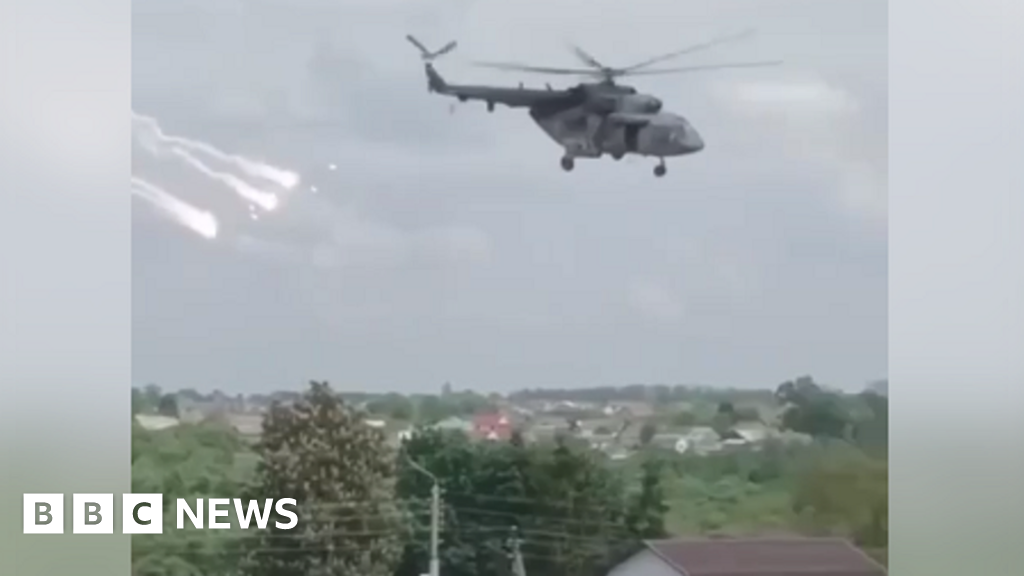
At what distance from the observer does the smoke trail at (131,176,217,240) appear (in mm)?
2846

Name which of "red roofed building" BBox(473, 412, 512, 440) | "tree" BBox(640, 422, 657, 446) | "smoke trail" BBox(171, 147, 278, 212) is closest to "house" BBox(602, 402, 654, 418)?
"tree" BBox(640, 422, 657, 446)

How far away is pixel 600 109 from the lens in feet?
9.53

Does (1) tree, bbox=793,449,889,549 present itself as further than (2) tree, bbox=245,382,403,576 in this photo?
Yes

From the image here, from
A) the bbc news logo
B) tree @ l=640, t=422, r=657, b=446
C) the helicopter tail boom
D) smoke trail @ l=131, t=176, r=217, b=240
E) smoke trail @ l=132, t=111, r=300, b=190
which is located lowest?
the bbc news logo

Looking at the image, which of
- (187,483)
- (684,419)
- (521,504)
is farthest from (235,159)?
(684,419)

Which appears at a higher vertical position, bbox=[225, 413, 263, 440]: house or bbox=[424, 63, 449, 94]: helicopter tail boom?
bbox=[424, 63, 449, 94]: helicopter tail boom

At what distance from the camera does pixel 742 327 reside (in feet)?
9.64

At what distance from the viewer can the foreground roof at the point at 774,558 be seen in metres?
2.95

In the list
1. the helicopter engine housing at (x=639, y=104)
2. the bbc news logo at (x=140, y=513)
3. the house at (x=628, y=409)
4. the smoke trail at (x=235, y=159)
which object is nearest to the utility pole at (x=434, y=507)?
Result: the bbc news logo at (x=140, y=513)

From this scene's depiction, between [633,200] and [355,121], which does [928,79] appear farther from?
[355,121]

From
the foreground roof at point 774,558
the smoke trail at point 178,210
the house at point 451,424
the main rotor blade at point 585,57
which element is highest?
the main rotor blade at point 585,57

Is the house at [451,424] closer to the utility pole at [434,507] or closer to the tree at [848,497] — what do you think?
the utility pole at [434,507]

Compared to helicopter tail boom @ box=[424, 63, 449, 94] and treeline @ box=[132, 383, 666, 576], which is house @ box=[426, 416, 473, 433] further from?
helicopter tail boom @ box=[424, 63, 449, 94]

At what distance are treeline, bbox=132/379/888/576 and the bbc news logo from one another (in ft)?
0.06
